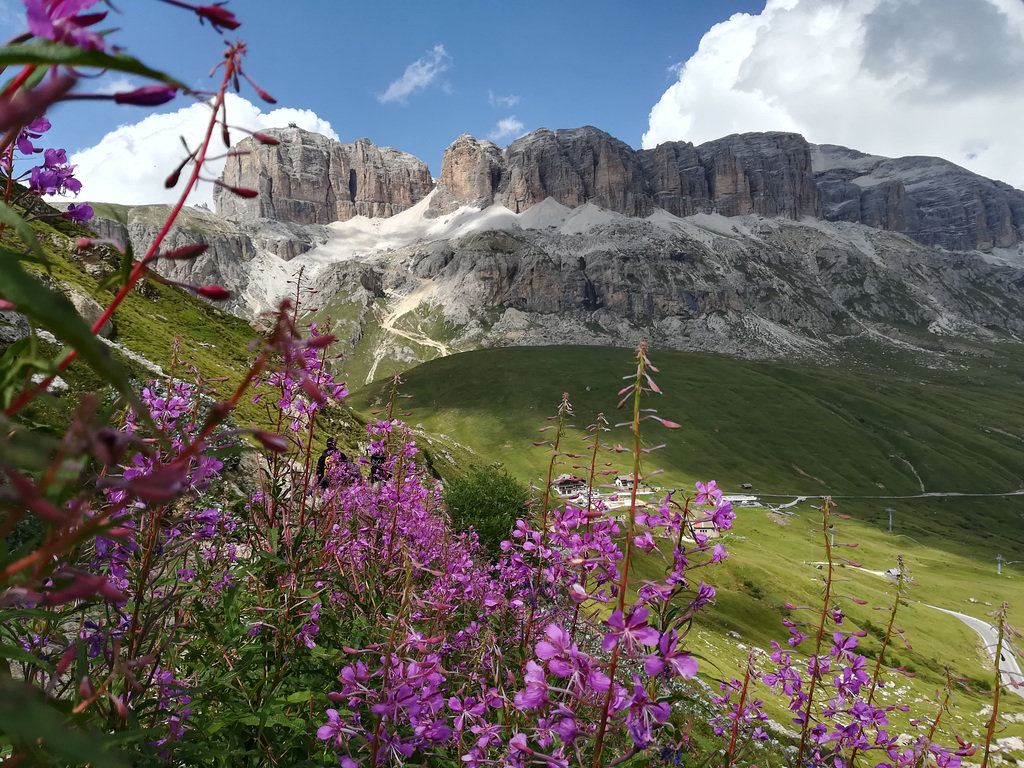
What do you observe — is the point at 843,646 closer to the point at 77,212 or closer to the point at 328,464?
the point at 328,464

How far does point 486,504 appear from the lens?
3681 cm

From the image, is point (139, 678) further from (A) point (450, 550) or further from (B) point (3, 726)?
(A) point (450, 550)

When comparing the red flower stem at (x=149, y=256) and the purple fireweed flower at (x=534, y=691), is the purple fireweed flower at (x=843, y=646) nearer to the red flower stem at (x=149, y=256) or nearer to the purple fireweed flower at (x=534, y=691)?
the purple fireweed flower at (x=534, y=691)

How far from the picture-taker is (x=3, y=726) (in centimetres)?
62

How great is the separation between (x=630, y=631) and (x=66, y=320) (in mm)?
2445

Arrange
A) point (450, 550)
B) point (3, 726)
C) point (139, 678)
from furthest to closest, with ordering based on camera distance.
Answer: point (450, 550)
point (139, 678)
point (3, 726)

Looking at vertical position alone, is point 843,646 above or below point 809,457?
above

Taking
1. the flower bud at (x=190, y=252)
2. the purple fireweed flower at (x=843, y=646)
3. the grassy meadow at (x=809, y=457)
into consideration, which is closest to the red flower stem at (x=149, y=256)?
the flower bud at (x=190, y=252)

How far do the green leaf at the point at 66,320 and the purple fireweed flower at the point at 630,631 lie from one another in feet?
7.14

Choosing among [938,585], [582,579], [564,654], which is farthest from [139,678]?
[938,585]

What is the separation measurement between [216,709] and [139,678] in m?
1.66

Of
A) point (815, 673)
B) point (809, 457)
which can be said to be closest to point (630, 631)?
point (815, 673)

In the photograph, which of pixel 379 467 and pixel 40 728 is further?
pixel 379 467

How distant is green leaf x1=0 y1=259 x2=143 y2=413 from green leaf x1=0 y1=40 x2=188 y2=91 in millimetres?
417
